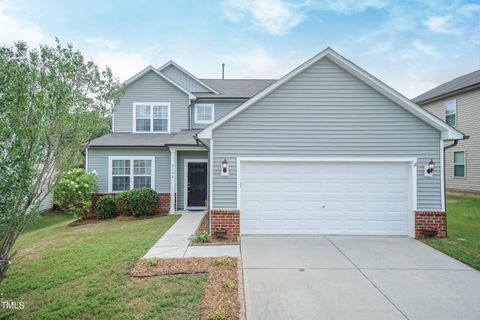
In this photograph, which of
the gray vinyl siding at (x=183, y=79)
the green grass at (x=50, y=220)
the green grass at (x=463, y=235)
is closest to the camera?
the green grass at (x=463, y=235)

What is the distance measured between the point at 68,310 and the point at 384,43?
17349 millimetres

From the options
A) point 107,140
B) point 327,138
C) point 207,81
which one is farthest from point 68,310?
point 207,81

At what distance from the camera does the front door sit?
1296 centimetres

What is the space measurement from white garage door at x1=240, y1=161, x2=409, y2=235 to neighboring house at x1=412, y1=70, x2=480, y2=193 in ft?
40.0

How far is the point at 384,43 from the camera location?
14633mm

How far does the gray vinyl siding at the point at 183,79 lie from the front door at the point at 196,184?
5254mm

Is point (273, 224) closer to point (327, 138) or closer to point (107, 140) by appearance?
point (327, 138)

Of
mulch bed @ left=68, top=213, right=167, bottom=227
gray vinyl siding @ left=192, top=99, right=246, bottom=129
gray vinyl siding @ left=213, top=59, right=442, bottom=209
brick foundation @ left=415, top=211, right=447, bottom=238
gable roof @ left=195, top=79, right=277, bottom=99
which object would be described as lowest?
mulch bed @ left=68, top=213, right=167, bottom=227

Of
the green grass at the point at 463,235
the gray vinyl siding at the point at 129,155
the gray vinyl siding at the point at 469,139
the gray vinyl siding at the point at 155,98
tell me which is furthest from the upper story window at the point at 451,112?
the gray vinyl siding at the point at 129,155

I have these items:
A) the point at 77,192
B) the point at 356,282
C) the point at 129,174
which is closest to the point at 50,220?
the point at 77,192

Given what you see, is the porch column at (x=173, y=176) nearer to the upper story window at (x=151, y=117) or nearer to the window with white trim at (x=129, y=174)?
the window with white trim at (x=129, y=174)

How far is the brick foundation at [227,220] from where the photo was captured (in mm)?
7879

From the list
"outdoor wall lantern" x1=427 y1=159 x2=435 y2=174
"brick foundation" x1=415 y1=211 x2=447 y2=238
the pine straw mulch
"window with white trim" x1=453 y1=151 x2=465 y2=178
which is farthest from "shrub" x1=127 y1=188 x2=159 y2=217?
"window with white trim" x1=453 y1=151 x2=465 y2=178

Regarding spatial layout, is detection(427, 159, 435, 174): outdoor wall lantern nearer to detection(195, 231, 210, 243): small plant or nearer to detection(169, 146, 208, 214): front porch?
detection(195, 231, 210, 243): small plant
